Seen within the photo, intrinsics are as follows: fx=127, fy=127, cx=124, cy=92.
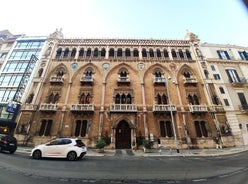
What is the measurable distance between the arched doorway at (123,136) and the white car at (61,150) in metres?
9.83

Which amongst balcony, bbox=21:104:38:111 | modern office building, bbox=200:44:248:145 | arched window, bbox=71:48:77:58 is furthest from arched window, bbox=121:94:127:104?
modern office building, bbox=200:44:248:145

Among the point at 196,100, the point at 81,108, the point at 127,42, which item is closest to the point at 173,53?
the point at 127,42

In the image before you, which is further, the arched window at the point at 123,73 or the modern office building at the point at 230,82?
the arched window at the point at 123,73

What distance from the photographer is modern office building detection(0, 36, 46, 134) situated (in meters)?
21.3

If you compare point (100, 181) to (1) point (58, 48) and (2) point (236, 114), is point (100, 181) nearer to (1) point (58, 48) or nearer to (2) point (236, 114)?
(2) point (236, 114)

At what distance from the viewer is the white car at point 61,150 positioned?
9891 millimetres

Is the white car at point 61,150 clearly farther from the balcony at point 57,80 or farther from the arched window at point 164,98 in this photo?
the arched window at point 164,98

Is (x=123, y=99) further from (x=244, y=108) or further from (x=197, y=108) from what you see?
(x=244, y=108)

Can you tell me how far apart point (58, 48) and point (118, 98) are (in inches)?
681

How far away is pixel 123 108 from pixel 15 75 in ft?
76.7

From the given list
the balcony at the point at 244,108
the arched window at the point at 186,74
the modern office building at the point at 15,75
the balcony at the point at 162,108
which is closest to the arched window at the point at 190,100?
the balcony at the point at 162,108

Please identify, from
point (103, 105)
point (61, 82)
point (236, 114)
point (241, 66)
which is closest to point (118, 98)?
point (103, 105)

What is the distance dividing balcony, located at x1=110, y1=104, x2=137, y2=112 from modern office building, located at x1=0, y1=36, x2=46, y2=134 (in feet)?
52.0

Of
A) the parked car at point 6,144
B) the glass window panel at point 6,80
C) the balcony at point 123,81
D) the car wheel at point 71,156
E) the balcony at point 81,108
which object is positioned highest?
the glass window panel at point 6,80
